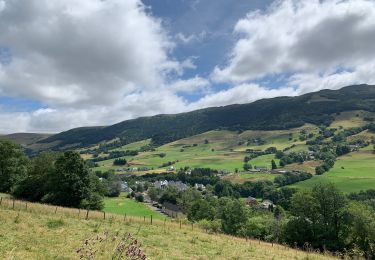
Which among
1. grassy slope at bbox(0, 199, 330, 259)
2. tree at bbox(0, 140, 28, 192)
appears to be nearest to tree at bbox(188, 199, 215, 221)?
tree at bbox(0, 140, 28, 192)

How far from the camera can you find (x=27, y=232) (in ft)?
68.8

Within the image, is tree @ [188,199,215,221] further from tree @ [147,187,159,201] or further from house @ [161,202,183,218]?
tree @ [147,187,159,201]

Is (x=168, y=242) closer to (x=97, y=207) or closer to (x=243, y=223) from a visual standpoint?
(x=97, y=207)

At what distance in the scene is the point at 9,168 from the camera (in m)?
79.3

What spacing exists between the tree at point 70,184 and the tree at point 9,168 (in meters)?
15.6

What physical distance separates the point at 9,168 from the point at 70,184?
2146cm

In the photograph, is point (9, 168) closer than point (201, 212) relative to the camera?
Yes

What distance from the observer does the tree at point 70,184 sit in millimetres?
66875

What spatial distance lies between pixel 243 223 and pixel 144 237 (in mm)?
71778

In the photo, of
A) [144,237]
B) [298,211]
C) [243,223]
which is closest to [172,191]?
[243,223]

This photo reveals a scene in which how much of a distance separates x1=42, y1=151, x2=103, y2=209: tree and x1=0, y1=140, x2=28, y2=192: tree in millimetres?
15628

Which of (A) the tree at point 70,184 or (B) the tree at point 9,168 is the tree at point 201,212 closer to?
(A) the tree at point 70,184

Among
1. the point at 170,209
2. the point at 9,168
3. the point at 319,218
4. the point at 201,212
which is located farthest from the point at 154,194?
the point at 319,218

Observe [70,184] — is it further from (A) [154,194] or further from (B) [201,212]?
(A) [154,194]
